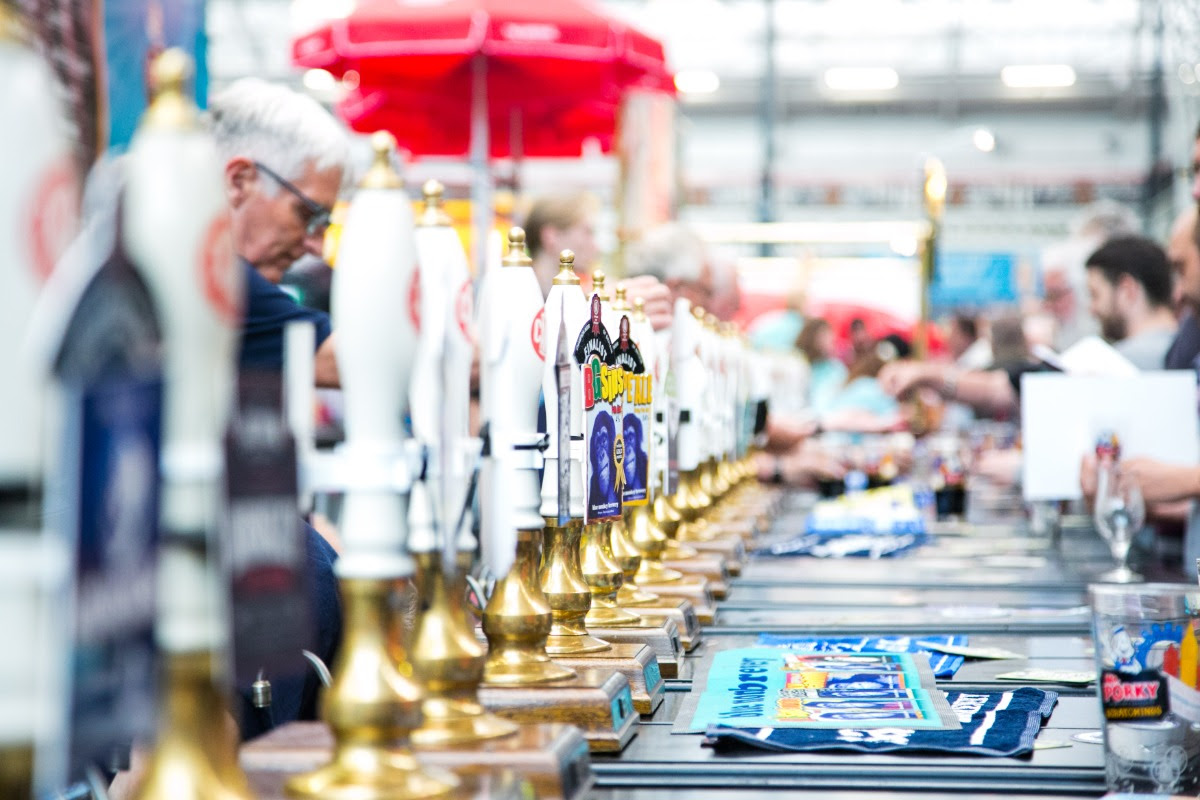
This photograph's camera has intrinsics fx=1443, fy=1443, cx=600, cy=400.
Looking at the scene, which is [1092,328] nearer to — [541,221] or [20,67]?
[541,221]

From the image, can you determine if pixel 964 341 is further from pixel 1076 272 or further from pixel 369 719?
pixel 369 719

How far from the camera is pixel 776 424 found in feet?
16.2

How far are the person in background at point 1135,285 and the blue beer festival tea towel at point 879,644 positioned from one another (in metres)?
2.61

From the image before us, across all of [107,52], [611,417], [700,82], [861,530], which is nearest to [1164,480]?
[861,530]

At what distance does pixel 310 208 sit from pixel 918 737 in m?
1.29

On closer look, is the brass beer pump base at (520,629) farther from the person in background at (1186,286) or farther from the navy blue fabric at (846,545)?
the person in background at (1186,286)

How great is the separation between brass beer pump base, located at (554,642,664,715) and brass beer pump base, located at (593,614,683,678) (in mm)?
94

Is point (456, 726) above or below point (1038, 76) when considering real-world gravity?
below

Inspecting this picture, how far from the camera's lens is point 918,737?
1147 mm

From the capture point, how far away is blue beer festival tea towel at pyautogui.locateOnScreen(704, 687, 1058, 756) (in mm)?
1111

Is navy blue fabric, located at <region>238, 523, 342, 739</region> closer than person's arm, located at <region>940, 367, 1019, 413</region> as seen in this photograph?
Yes

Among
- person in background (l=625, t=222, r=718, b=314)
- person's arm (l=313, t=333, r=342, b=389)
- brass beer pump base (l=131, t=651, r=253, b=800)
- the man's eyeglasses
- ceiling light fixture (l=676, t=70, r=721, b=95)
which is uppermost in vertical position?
ceiling light fixture (l=676, t=70, r=721, b=95)

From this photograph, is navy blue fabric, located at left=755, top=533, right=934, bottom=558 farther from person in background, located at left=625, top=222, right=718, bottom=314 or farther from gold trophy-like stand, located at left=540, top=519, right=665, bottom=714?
gold trophy-like stand, located at left=540, top=519, right=665, bottom=714

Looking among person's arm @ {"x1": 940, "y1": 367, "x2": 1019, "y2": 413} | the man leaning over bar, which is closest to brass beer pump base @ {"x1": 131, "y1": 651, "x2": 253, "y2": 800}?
the man leaning over bar
